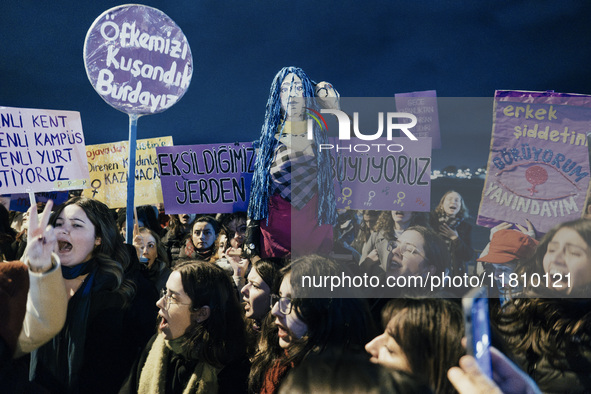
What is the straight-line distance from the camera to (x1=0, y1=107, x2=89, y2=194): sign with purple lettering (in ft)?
11.8

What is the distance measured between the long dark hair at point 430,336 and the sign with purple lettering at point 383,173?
45.3 inches

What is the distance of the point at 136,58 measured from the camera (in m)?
3.38

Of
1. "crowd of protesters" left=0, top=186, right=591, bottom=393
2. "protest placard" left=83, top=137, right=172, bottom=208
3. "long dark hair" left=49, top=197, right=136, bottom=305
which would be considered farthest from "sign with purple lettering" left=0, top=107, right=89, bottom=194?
"protest placard" left=83, top=137, right=172, bottom=208

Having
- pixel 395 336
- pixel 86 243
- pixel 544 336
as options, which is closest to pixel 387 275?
pixel 544 336

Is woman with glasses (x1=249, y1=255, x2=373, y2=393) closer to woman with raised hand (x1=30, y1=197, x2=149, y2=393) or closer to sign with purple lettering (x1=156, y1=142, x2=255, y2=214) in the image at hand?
woman with raised hand (x1=30, y1=197, x2=149, y2=393)

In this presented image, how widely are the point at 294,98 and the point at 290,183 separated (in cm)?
44

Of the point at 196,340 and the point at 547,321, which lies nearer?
the point at 547,321

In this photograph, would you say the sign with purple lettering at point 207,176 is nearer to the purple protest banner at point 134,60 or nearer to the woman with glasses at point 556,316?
the purple protest banner at point 134,60

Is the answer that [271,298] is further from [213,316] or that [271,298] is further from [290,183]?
[290,183]

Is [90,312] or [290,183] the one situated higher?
[290,183]

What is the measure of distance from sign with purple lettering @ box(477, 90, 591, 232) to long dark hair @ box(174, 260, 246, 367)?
139cm

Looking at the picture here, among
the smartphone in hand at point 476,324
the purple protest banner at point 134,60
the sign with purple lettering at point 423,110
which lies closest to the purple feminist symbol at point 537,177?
the sign with purple lettering at point 423,110

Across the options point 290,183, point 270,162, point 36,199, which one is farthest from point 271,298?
point 36,199

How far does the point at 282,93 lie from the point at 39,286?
1.47 m
